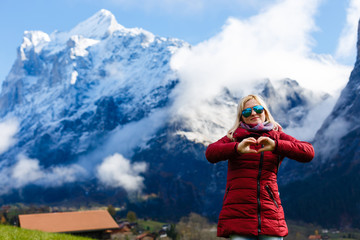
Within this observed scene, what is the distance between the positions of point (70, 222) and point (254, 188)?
196 feet


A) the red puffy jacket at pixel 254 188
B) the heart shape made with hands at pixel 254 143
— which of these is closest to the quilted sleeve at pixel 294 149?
the red puffy jacket at pixel 254 188

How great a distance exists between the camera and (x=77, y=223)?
58.9 m

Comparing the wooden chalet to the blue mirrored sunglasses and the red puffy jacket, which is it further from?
the blue mirrored sunglasses

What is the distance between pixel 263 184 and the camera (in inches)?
231

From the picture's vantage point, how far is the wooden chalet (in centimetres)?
5706

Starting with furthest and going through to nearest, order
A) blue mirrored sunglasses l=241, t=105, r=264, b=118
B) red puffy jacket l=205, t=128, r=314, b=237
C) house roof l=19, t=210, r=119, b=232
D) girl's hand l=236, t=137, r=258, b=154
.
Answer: house roof l=19, t=210, r=119, b=232, blue mirrored sunglasses l=241, t=105, r=264, b=118, red puffy jacket l=205, t=128, r=314, b=237, girl's hand l=236, t=137, r=258, b=154

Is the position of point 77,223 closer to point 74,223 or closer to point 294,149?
point 74,223

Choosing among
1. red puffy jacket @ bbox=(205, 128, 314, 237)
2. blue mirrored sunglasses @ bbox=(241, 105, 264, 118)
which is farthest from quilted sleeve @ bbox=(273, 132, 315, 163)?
blue mirrored sunglasses @ bbox=(241, 105, 264, 118)

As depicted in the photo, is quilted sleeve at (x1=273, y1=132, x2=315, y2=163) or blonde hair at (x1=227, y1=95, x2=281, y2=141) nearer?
quilted sleeve at (x1=273, y1=132, x2=315, y2=163)

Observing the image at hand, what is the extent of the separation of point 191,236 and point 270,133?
135 m

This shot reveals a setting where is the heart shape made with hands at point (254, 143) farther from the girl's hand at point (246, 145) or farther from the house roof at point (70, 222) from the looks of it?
the house roof at point (70, 222)

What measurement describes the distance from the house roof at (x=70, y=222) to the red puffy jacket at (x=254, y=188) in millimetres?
53902

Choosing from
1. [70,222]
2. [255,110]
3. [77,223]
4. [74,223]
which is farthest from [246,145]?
[70,222]

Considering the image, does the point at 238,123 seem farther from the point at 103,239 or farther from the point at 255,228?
the point at 103,239
